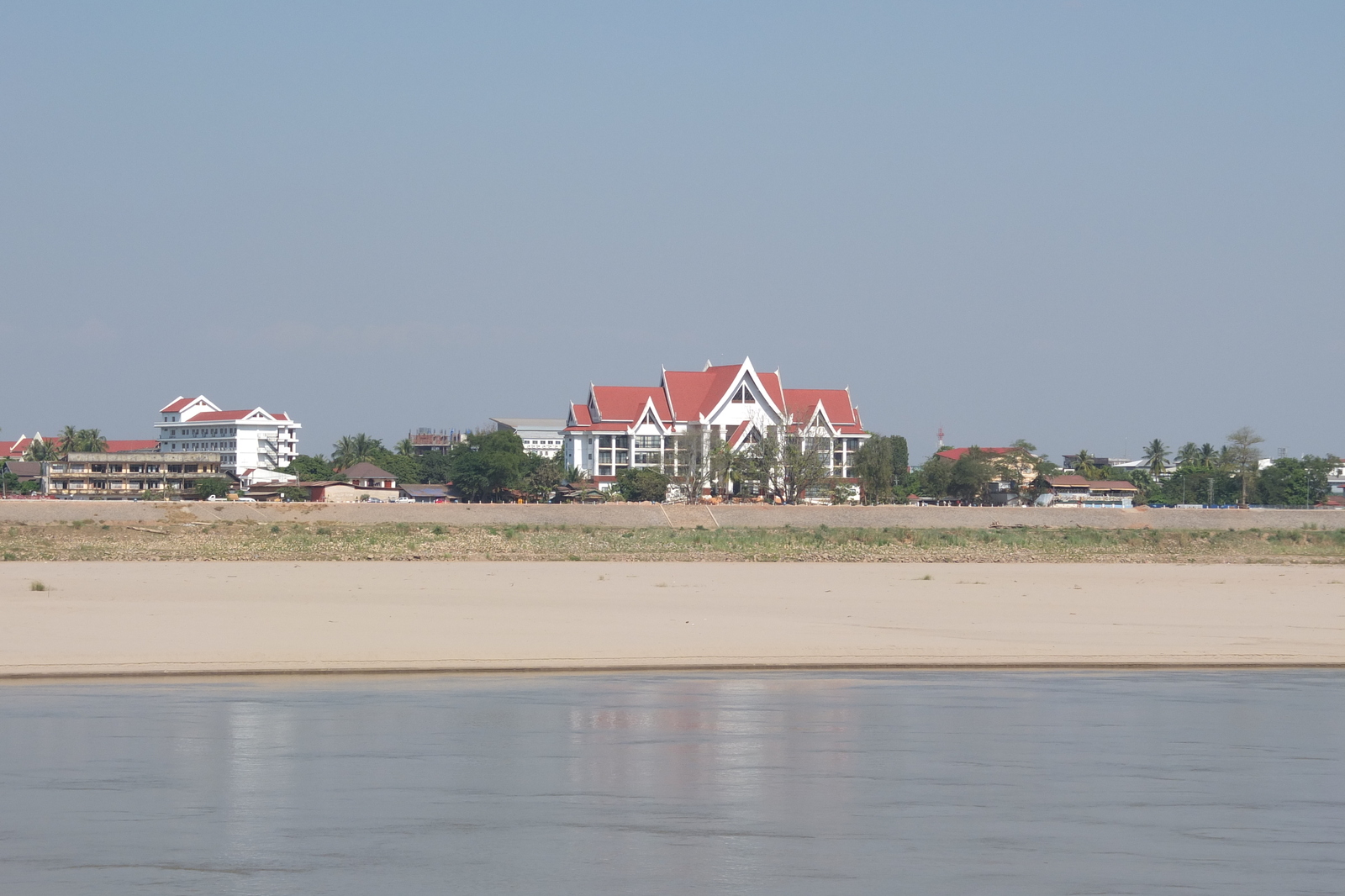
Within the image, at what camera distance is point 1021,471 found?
132250 mm

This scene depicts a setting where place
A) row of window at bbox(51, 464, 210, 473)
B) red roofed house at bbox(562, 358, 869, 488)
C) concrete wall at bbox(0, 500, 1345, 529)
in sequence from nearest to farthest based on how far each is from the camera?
concrete wall at bbox(0, 500, 1345, 529), red roofed house at bbox(562, 358, 869, 488), row of window at bbox(51, 464, 210, 473)

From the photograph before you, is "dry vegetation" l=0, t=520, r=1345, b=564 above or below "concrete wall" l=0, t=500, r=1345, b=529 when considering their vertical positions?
below

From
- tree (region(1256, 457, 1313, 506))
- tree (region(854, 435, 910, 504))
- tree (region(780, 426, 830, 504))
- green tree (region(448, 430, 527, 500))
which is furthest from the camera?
tree (region(1256, 457, 1313, 506))

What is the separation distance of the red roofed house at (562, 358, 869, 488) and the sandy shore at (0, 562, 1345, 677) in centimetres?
8863

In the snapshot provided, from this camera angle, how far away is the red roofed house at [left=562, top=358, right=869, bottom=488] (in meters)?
124

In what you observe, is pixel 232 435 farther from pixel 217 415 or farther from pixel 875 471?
pixel 875 471

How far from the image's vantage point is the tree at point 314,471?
413 ft

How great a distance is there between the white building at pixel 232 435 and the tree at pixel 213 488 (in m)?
30.8

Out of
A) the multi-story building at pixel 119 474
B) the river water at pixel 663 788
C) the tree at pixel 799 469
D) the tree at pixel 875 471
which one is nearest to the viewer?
the river water at pixel 663 788

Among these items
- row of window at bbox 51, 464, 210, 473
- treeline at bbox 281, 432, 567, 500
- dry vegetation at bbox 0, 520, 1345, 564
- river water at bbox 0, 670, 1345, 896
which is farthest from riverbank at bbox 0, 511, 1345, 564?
row of window at bbox 51, 464, 210, 473

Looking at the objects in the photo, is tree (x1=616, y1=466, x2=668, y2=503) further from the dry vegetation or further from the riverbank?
the dry vegetation

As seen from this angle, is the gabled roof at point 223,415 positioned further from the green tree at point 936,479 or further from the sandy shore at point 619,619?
the sandy shore at point 619,619

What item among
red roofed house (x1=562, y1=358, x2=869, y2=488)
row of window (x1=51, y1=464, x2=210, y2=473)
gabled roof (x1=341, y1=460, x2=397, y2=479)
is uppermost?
red roofed house (x1=562, y1=358, x2=869, y2=488)

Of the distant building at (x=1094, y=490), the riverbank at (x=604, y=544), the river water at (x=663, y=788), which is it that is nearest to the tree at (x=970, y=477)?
the distant building at (x=1094, y=490)
